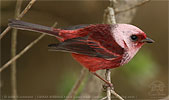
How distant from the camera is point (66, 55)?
24.6ft

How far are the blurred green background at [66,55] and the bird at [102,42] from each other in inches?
69.5

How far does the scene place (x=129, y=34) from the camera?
13.0ft

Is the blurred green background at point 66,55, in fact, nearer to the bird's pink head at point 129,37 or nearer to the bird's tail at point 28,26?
the bird's pink head at point 129,37

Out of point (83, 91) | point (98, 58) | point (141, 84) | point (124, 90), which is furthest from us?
point (124, 90)

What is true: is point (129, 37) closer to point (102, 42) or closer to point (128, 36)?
point (128, 36)

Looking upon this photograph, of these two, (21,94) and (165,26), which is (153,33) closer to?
(165,26)

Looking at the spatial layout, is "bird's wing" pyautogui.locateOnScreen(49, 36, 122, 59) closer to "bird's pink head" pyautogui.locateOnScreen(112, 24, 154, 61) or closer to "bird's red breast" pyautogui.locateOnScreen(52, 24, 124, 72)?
"bird's red breast" pyautogui.locateOnScreen(52, 24, 124, 72)

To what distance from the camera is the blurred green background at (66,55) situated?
625 centimetres

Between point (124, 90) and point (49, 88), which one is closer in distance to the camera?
point (124, 90)

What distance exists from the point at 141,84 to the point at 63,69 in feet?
7.54

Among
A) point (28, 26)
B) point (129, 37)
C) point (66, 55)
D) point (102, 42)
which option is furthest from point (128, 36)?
point (66, 55)

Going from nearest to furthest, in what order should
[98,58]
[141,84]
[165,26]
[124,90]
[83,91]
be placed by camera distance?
1. [98,58]
2. [83,91]
3. [141,84]
4. [124,90]
5. [165,26]

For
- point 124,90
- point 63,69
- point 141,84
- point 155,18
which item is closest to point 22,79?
point 63,69

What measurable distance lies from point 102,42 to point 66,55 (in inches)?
145
